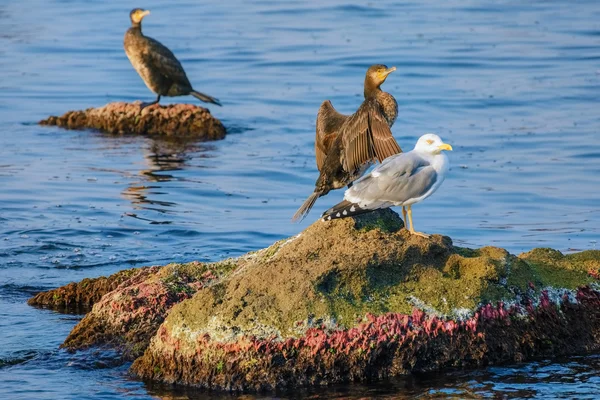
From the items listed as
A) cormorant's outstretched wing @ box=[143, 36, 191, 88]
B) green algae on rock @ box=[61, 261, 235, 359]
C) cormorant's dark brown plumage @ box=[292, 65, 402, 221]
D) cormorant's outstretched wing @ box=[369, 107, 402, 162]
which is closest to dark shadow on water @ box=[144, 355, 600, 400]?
green algae on rock @ box=[61, 261, 235, 359]

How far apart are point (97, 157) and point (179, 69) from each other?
3081 mm

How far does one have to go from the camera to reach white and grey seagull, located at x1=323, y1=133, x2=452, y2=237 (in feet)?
24.6

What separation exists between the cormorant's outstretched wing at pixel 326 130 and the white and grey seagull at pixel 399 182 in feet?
5.04

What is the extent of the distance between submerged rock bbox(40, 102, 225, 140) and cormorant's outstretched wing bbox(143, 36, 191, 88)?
3.25ft

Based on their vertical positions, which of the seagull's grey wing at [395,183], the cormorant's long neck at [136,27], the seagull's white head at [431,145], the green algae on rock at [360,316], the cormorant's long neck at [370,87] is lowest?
the green algae on rock at [360,316]

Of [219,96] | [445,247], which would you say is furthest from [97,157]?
[445,247]

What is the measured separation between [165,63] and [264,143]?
2.61 meters

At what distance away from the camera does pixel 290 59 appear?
22.6 m

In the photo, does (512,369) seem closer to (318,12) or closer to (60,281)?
(60,281)

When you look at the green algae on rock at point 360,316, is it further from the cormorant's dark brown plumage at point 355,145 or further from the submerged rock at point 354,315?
the cormorant's dark brown plumage at point 355,145

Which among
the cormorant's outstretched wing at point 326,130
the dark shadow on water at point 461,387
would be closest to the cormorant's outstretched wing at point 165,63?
the cormorant's outstretched wing at point 326,130

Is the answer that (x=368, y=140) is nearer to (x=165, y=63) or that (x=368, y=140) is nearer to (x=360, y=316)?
(x=360, y=316)

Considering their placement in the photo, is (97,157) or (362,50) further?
(362,50)

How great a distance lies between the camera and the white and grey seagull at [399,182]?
295 inches
